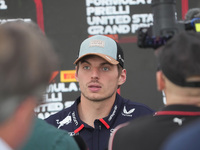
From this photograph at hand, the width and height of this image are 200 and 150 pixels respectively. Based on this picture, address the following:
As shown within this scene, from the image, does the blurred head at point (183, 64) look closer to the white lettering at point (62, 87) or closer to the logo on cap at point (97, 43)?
the logo on cap at point (97, 43)

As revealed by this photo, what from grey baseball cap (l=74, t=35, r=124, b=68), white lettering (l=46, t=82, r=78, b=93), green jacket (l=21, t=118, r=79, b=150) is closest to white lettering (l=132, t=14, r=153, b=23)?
white lettering (l=46, t=82, r=78, b=93)

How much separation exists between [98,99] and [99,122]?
5.7 inches

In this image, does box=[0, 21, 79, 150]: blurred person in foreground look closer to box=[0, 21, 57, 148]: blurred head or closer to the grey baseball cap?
box=[0, 21, 57, 148]: blurred head

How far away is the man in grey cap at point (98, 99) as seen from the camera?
1.95 meters

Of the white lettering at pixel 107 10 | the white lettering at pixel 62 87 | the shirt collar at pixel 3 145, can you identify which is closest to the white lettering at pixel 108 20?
the white lettering at pixel 107 10

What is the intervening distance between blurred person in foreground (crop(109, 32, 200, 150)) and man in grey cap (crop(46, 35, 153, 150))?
906 mm

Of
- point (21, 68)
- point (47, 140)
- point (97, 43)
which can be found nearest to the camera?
point (21, 68)

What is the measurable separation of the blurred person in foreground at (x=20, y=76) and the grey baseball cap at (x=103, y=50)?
1.27 m

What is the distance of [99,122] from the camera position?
6.36ft

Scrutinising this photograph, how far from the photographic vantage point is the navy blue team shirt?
74.0 inches

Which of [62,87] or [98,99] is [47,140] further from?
[62,87]

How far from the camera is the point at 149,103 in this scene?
9.77 feet

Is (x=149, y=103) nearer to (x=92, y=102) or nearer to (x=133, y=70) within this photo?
(x=133, y=70)

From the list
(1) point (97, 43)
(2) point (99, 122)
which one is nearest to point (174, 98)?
(2) point (99, 122)
